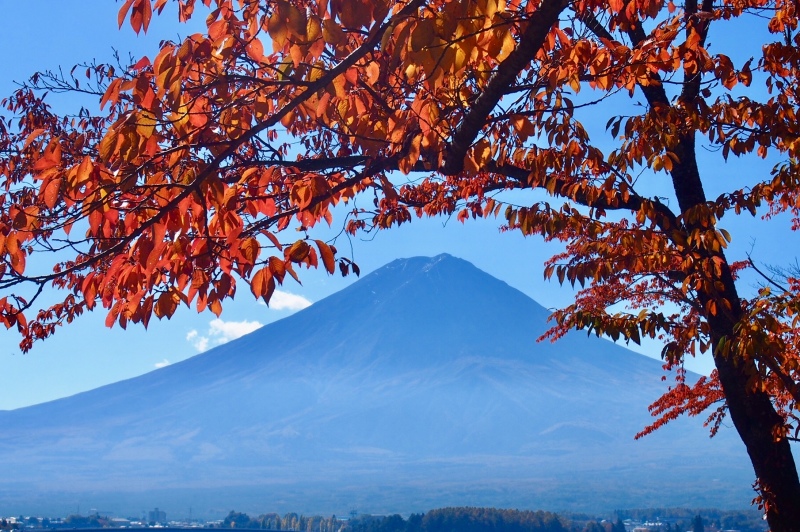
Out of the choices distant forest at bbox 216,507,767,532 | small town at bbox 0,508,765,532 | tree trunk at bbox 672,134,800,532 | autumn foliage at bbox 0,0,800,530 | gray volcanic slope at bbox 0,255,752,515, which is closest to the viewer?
autumn foliage at bbox 0,0,800,530

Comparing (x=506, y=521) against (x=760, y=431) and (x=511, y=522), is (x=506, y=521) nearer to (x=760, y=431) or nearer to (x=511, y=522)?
(x=511, y=522)

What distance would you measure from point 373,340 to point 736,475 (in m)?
91.0

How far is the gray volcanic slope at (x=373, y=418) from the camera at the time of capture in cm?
15150

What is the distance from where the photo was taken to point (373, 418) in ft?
580

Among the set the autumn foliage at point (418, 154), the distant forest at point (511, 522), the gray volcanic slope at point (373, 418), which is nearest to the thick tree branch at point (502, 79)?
the autumn foliage at point (418, 154)

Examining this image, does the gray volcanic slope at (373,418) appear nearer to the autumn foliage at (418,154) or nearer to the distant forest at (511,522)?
the distant forest at (511,522)

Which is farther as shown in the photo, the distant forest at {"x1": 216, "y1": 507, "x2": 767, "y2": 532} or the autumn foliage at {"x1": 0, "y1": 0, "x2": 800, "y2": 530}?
the distant forest at {"x1": 216, "y1": 507, "x2": 767, "y2": 532}

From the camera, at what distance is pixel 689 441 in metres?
175

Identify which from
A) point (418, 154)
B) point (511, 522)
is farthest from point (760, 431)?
point (511, 522)

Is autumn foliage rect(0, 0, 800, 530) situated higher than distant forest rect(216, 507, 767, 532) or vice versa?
autumn foliage rect(0, 0, 800, 530)

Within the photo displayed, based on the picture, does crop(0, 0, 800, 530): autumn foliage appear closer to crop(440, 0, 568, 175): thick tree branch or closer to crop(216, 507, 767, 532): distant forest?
crop(440, 0, 568, 175): thick tree branch

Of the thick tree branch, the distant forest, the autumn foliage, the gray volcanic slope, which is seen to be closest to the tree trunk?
the autumn foliage

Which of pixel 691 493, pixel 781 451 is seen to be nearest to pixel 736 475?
pixel 691 493

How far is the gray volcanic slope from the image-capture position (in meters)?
152
